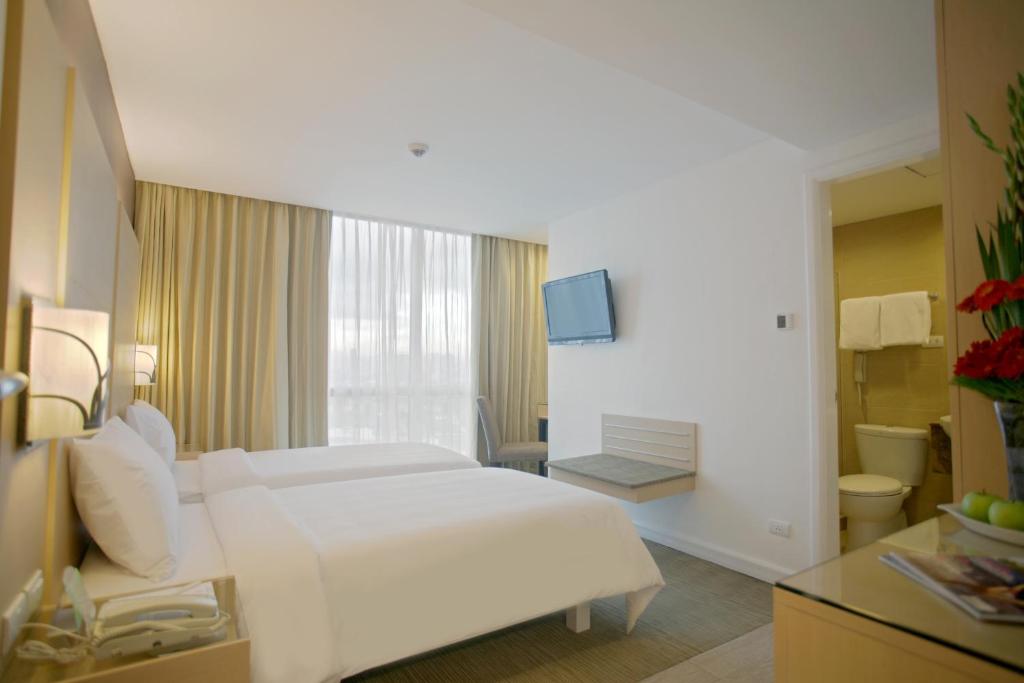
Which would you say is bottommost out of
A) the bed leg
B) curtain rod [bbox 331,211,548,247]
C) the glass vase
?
the bed leg

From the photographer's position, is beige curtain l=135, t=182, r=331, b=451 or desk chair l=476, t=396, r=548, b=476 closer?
beige curtain l=135, t=182, r=331, b=451

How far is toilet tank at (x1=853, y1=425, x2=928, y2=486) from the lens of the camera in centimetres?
371

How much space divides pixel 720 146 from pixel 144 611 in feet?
11.6

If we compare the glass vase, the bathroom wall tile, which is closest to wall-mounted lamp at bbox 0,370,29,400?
the glass vase

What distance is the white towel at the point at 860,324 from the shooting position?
3.94 metres

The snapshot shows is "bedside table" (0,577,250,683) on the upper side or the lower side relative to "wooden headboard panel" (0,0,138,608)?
lower

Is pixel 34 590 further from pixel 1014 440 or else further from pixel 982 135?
pixel 982 135

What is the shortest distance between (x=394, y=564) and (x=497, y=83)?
225 cm

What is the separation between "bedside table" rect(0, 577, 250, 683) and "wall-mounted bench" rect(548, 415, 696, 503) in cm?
246

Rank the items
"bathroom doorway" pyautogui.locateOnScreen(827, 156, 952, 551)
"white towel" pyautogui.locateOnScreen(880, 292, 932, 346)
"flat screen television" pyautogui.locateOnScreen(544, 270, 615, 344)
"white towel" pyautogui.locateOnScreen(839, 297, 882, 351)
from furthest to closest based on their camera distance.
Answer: "flat screen television" pyautogui.locateOnScreen(544, 270, 615, 344)
"white towel" pyautogui.locateOnScreen(839, 297, 882, 351)
"white towel" pyautogui.locateOnScreen(880, 292, 932, 346)
"bathroom doorway" pyautogui.locateOnScreen(827, 156, 952, 551)

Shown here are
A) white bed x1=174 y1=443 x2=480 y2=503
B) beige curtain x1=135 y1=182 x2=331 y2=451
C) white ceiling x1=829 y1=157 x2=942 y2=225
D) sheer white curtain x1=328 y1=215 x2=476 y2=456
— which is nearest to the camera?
white bed x1=174 y1=443 x2=480 y2=503

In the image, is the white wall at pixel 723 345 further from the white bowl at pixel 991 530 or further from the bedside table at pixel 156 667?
the bedside table at pixel 156 667

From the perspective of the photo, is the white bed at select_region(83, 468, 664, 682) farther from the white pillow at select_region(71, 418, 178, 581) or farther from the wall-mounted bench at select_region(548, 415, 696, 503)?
the wall-mounted bench at select_region(548, 415, 696, 503)

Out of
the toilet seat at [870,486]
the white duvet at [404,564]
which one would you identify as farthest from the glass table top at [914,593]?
the toilet seat at [870,486]
